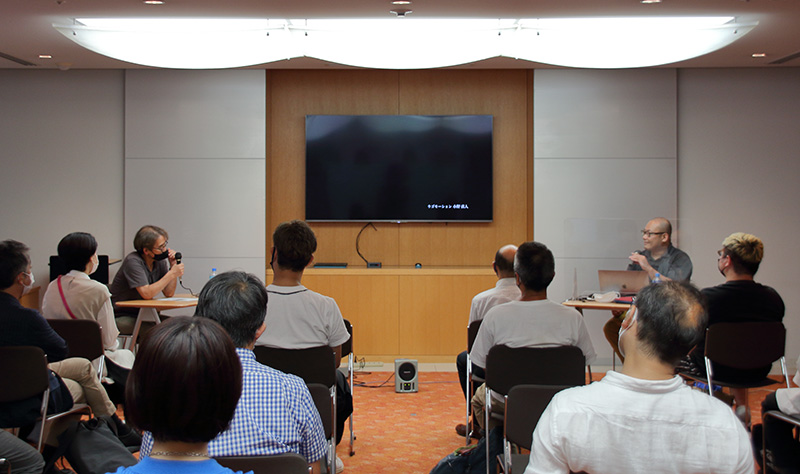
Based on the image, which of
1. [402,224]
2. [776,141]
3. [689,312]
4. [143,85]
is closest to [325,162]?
[402,224]

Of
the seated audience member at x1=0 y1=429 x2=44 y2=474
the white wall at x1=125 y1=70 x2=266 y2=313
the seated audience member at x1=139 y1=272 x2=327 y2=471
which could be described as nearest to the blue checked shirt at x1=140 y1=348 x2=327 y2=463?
the seated audience member at x1=139 y1=272 x2=327 y2=471

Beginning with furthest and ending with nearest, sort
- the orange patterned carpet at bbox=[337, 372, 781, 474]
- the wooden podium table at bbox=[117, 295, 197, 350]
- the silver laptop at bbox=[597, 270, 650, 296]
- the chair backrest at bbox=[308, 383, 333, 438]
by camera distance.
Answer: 1. the silver laptop at bbox=[597, 270, 650, 296]
2. the wooden podium table at bbox=[117, 295, 197, 350]
3. the orange patterned carpet at bbox=[337, 372, 781, 474]
4. the chair backrest at bbox=[308, 383, 333, 438]

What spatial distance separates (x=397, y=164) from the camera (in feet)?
23.8

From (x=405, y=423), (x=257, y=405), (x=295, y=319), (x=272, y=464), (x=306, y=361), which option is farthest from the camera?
(x=405, y=423)

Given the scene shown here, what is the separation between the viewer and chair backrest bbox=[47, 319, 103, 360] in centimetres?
398

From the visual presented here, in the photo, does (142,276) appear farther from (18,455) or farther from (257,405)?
(257,405)

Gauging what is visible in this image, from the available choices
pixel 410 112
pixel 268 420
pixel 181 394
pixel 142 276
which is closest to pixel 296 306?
pixel 268 420

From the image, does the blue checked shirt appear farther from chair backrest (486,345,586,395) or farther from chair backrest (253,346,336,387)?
chair backrest (486,345,586,395)

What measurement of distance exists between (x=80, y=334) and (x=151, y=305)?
104cm

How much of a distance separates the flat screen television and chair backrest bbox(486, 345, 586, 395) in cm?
410

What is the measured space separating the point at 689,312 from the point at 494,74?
593 cm

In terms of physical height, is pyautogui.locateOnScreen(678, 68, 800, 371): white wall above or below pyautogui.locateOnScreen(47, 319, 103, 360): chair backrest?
above

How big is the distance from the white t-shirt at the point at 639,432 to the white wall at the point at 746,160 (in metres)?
5.78

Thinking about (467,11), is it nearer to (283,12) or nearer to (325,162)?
(283,12)
